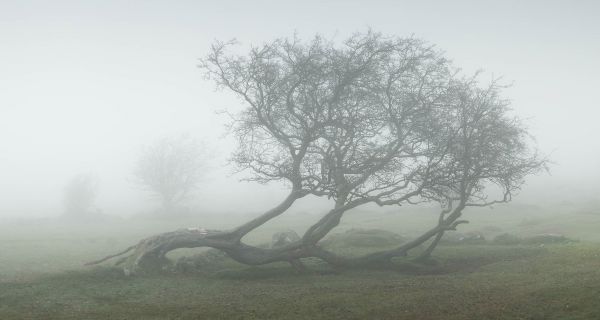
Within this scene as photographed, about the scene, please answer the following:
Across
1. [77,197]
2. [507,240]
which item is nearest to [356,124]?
[507,240]

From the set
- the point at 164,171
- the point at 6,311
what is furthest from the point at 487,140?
the point at 164,171

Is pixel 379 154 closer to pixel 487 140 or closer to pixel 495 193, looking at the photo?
pixel 487 140

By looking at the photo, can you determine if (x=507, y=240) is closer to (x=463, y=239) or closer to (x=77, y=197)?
(x=463, y=239)

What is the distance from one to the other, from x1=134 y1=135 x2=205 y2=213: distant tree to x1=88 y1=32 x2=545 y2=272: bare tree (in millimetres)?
60889

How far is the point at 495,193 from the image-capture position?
94688 mm

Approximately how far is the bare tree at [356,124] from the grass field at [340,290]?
7.69ft

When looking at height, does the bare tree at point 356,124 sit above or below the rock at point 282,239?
above

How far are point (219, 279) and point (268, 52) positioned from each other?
1370 cm

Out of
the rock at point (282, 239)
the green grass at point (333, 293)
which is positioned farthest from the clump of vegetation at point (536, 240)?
the rock at point (282, 239)

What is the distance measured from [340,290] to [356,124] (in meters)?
10.3

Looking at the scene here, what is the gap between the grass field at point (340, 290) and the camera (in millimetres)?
16422

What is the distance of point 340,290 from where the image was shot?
2081cm

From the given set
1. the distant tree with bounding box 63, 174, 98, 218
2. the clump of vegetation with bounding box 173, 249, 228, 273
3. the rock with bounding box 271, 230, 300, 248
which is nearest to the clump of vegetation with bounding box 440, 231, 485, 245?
the rock with bounding box 271, 230, 300, 248

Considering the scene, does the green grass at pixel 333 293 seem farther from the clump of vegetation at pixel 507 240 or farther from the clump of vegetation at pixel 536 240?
the clump of vegetation at pixel 507 240
